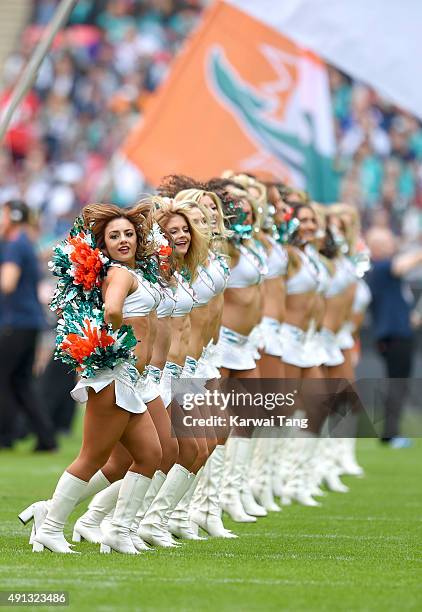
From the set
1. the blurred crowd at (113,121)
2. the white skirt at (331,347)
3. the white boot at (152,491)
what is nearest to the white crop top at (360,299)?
the white skirt at (331,347)

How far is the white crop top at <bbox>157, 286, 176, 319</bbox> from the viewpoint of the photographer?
8320 mm

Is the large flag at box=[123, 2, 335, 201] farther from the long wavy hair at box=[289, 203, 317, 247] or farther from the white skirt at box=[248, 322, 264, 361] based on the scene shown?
the white skirt at box=[248, 322, 264, 361]

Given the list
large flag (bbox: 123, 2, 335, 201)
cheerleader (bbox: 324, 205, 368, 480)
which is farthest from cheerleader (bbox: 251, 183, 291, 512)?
large flag (bbox: 123, 2, 335, 201)

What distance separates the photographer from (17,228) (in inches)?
587

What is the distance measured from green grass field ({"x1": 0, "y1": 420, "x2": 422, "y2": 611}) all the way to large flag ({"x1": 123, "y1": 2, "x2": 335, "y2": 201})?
193 inches

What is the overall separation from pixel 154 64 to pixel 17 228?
1308 centimetres

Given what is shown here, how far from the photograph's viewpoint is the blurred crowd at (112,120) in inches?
958

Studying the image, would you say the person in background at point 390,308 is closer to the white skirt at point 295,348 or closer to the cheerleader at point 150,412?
the white skirt at point 295,348

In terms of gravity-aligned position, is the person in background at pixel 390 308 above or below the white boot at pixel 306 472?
above

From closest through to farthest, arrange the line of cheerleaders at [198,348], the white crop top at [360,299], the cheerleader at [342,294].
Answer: the line of cheerleaders at [198,348] → the cheerleader at [342,294] → the white crop top at [360,299]

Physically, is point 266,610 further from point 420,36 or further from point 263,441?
point 420,36

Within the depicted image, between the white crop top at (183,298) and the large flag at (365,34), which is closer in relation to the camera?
the white crop top at (183,298)

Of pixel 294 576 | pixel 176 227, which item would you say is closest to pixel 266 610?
pixel 294 576

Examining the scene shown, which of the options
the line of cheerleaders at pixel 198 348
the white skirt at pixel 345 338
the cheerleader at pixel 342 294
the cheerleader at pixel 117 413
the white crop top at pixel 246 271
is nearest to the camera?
the cheerleader at pixel 117 413
